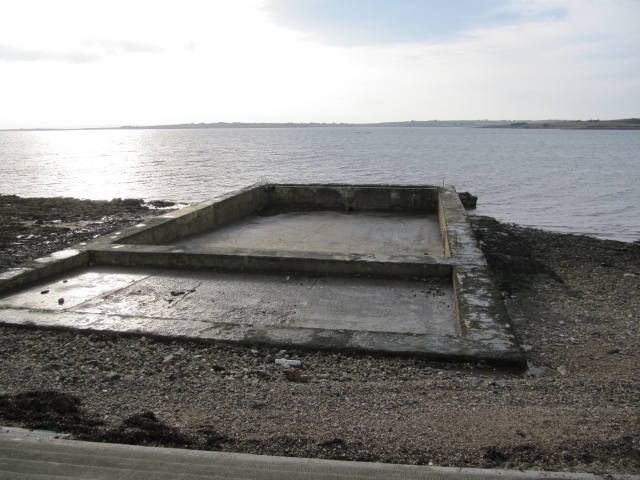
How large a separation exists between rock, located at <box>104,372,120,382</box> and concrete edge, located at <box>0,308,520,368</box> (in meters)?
0.77

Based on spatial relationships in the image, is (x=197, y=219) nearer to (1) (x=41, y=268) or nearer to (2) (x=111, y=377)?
(1) (x=41, y=268)

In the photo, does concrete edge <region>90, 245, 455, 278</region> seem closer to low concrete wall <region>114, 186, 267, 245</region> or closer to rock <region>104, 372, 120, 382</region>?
low concrete wall <region>114, 186, 267, 245</region>

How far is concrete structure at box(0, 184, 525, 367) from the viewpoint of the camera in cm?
516

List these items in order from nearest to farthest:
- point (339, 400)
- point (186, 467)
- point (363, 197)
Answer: point (186, 467) < point (339, 400) < point (363, 197)

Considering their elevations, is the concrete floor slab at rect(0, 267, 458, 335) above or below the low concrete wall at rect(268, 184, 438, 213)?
below

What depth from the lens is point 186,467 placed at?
117 inches

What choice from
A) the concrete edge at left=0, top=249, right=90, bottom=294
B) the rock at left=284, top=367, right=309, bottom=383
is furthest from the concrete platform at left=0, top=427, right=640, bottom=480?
the concrete edge at left=0, top=249, right=90, bottom=294

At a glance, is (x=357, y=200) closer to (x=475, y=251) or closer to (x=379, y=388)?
(x=475, y=251)

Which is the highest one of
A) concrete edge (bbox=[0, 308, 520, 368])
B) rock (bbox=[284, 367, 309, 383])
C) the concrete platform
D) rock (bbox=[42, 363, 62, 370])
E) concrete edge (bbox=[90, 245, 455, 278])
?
concrete edge (bbox=[90, 245, 455, 278])

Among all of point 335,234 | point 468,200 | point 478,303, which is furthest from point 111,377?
point 468,200

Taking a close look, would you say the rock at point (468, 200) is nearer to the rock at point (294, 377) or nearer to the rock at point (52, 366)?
the rock at point (294, 377)

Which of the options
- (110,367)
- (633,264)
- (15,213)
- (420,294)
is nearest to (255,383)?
(110,367)

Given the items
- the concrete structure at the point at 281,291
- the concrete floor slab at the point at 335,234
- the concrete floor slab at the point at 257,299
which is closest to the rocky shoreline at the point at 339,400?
the concrete structure at the point at 281,291

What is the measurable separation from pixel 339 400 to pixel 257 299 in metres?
2.73
